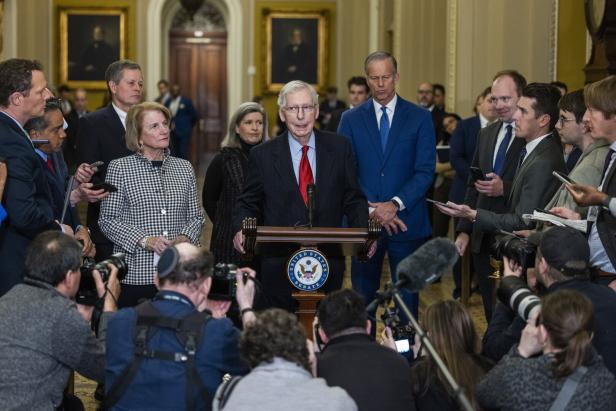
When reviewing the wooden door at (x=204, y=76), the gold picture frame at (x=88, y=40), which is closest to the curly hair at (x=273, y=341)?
the gold picture frame at (x=88, y=40)

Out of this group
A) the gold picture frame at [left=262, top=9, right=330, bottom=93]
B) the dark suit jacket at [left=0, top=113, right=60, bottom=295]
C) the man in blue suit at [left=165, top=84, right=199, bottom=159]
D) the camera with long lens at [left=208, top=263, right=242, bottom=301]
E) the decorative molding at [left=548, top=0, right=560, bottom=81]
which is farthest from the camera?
the gold picture frame at [left=262, top=9, right=330, bottom=93]

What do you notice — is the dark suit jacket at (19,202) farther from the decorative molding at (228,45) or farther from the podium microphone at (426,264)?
the decorative molding at (228,45)

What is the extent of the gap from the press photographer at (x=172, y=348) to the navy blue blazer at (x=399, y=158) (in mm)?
2643

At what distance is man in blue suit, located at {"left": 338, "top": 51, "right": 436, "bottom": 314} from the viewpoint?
662 cm

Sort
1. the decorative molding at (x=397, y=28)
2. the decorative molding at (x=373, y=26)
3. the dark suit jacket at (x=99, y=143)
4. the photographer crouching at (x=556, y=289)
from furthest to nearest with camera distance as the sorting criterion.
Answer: the decorative molding at (x=373, y=26) → the decorative molding at (x=397, y=28) → the dark suit jacket at (x=99, y=143) → the photographer crouching at (x=556, y=289)

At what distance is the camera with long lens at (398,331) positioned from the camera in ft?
14.2

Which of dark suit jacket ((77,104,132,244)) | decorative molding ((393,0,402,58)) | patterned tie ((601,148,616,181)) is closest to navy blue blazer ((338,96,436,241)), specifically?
dark suit jacket ((77,104,132,244))

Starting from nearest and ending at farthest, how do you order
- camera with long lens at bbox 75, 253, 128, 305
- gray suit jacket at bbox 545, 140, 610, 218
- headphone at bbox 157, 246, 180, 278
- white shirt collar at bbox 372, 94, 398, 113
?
headphone at bbox 157, 246, 180, 278, camera with long lens at bbox 75, 253, 128, 305, gray suit jacket at bbox 545, 140, 610, 218, white shirt collar at bbox 372, 94, 398, 113

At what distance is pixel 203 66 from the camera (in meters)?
29.2

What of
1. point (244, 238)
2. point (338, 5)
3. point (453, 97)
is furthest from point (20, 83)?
point (338, 5)

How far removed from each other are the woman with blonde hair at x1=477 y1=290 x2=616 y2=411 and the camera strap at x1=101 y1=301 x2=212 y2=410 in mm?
1071

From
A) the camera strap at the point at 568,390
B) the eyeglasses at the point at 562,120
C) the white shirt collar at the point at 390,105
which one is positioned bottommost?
the camera strap at the point at 568,390

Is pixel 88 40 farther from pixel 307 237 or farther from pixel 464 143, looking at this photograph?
pixel 307 237

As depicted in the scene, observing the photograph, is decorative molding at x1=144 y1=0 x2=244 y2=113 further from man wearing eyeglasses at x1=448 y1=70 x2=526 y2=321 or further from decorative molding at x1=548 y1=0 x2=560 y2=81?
man wearing eyeglasses at x1=448 y1=70 x2=526 y2=321
